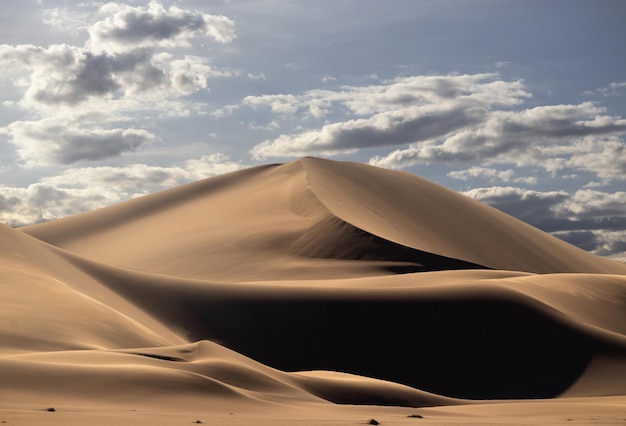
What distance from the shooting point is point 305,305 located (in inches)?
1980

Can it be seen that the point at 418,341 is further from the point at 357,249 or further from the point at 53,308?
the point at 357,249

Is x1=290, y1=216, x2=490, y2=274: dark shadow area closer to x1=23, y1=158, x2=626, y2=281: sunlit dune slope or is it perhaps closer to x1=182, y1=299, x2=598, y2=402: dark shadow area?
x1=23, y1=158, x2=626, y2=281: sunlit dune slope

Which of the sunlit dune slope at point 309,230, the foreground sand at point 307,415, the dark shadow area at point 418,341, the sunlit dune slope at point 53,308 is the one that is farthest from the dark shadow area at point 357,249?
the foreground sand at point 307,415

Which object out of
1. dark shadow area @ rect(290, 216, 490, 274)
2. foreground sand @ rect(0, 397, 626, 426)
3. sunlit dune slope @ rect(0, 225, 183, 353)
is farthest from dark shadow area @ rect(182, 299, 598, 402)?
dark shadow area @ rect(290, 216, 490, 274)

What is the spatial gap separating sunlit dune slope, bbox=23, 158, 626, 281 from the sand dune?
26cm

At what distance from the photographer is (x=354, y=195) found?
304ft

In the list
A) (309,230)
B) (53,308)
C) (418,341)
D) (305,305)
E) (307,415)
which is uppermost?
(309,230)

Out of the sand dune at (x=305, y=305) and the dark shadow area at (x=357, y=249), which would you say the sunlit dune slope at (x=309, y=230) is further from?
the sand dune at (x=305, y=305)

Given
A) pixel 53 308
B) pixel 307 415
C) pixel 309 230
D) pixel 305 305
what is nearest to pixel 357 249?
pixel 309 230

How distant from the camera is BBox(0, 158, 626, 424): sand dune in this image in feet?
79.5

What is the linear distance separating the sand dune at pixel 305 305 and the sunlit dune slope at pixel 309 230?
0.87 feet

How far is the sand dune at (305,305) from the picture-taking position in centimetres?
2422

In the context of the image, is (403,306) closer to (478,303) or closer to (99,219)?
(478,303)

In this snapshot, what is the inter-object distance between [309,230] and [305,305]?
31.0 metres
